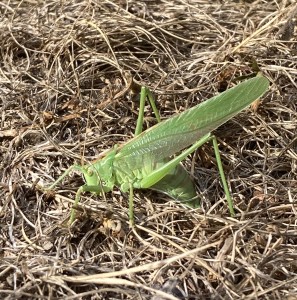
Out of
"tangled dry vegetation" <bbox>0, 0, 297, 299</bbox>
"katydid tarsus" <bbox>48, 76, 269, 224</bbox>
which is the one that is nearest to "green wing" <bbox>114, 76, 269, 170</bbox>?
"katydid tarsus" <bbox>48, 76, 269, 224</bbox>

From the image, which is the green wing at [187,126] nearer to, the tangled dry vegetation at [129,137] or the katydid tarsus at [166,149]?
the katydid tarsus at [166,149]

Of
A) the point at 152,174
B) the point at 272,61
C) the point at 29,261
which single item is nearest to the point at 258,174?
the point at 152,174

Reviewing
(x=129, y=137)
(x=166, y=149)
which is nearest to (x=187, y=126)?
(x=166, y=149)

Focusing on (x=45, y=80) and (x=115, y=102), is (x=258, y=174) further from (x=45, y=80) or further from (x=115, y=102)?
(x=45, y=80)

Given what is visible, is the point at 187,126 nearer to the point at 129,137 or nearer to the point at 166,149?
the point at 166,149

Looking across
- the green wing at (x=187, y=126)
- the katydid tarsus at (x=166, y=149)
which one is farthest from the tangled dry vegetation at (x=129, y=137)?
the green wing at (x=187, y=126)

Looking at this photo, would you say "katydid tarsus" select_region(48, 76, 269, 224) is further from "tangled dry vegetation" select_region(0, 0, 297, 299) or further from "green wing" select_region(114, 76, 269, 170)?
"tangled dry vegetation" select_region(0, 0, 297, 299)
